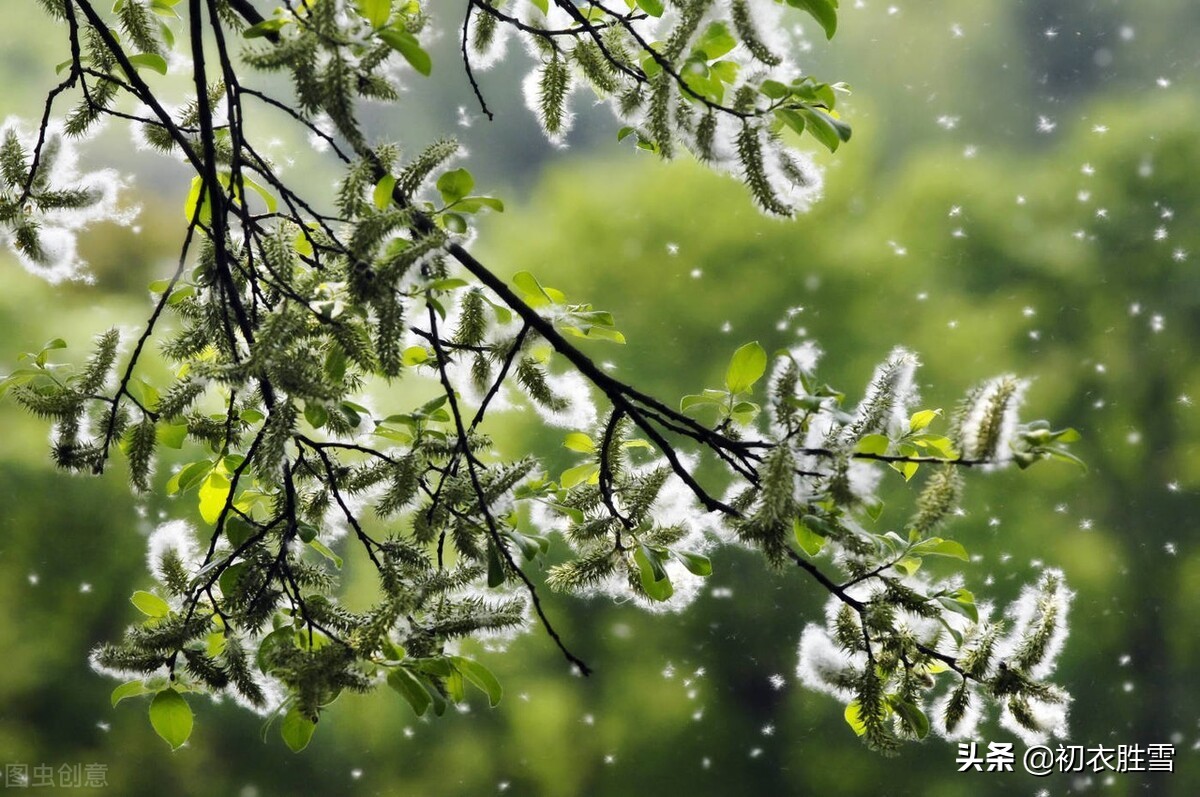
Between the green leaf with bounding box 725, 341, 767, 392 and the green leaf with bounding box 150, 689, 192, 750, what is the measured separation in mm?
399

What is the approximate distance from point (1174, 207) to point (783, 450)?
2562 millimetres

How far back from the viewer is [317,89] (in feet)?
1.29

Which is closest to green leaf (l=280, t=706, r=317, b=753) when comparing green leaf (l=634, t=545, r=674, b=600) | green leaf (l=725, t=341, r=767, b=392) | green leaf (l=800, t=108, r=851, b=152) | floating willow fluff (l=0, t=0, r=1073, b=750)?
floating willow fluff (l=0, t=0, r=1073, b=750)

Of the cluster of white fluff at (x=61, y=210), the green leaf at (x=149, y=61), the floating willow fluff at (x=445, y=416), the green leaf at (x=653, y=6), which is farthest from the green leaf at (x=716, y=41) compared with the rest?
the cluster of white fluff at (x=61, y=210)

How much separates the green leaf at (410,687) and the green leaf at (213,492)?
9.4 inches

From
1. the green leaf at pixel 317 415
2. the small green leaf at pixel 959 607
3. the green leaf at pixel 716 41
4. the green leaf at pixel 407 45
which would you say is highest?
the green leaf at pixel 716 41

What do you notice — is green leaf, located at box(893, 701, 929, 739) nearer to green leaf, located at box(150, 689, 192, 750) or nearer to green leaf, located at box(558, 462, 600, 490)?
green leaf, located at box(558, 462, 600, 490)

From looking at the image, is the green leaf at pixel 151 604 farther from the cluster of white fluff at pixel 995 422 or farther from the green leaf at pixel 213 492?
the cluster of white fluff at pixel 995 422

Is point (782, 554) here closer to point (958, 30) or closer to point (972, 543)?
point (972, 543)

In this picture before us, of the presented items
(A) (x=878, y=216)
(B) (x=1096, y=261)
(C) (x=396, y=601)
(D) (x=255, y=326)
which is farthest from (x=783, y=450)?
(B) (x=1096, y=261)

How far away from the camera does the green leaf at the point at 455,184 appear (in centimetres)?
52

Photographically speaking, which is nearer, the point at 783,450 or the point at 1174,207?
the point at 783,450

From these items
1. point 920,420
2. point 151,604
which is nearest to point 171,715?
point 151,604

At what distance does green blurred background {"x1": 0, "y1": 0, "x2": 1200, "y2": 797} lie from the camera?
2219 millimetres
